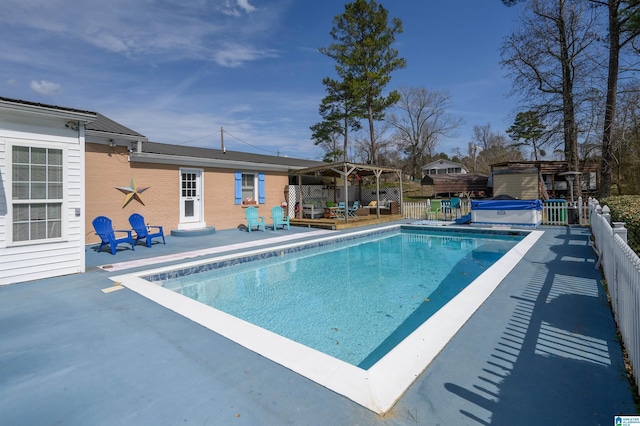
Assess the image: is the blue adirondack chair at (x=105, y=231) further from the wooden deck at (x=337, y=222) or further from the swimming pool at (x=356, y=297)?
the wooden deck at (x=337, y=222)

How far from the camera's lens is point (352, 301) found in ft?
16.8

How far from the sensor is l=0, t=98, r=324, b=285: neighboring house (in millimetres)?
5039

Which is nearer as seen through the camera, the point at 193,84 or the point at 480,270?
the point at 480,270

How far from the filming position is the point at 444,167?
137ft

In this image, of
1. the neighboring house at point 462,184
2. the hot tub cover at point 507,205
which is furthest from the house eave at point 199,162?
the neighboring house at point 462,184

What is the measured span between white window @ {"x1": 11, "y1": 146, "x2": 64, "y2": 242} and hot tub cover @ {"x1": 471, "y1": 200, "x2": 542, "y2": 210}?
12.8m

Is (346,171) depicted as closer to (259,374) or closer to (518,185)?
(259,374)

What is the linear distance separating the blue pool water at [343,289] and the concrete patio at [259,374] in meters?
1.14


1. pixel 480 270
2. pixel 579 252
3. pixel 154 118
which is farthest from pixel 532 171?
pixel 154 118

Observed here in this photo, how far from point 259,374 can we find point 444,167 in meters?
43.7

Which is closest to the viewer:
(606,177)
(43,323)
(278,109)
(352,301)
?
(43,323)

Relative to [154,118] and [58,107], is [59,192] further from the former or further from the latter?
[154,118]

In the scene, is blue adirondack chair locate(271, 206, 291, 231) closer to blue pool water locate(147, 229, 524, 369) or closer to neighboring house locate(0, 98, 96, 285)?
blue pool water locate(147, 229, 524, 369)

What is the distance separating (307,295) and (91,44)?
482 inches
